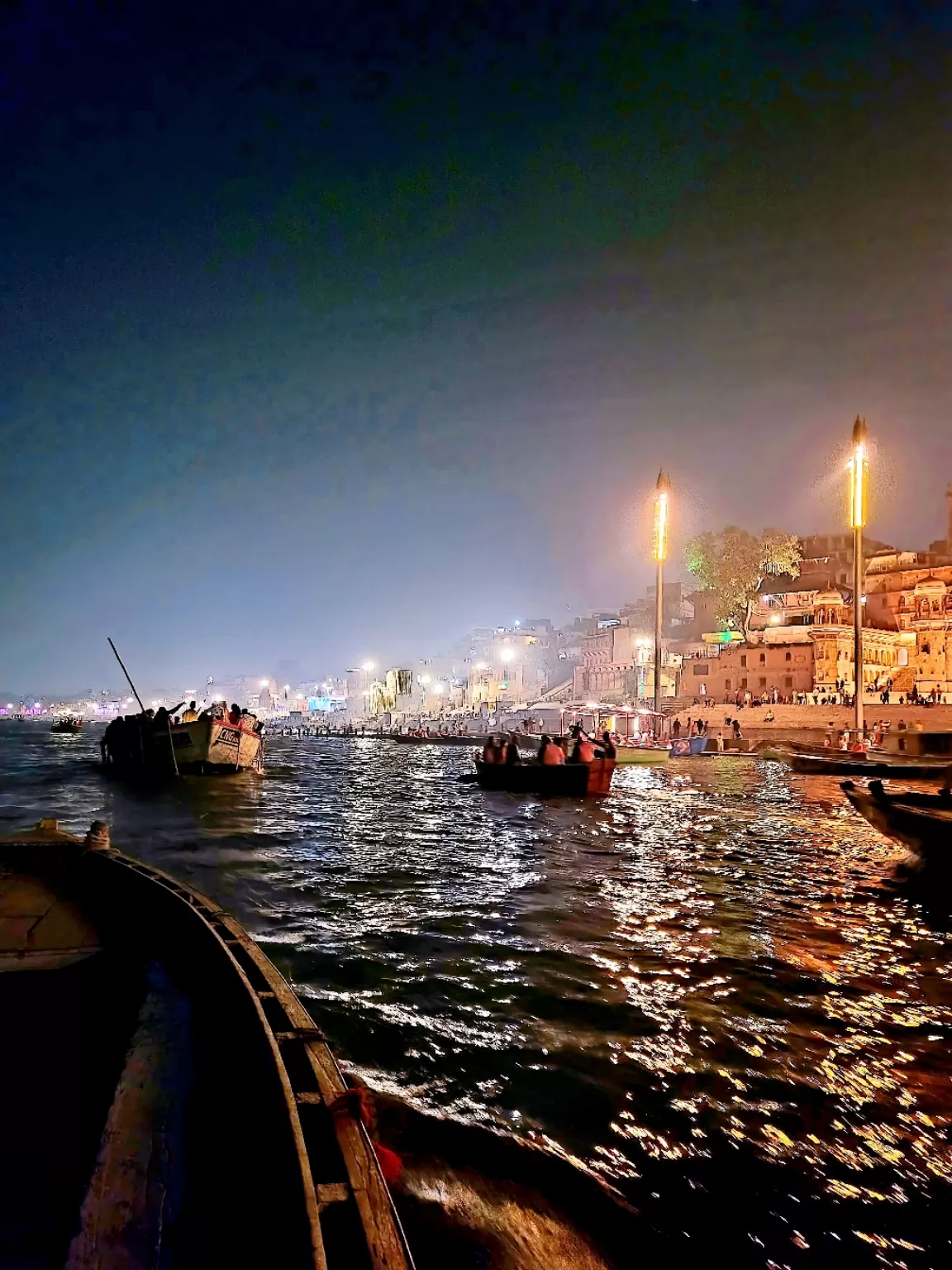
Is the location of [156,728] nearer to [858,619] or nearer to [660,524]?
[660,524]

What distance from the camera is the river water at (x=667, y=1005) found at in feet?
13.5

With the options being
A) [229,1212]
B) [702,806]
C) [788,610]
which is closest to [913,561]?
[788,610]

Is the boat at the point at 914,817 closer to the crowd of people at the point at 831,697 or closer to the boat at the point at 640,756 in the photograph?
the boat at the point at 640,756

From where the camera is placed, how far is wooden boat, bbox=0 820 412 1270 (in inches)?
109

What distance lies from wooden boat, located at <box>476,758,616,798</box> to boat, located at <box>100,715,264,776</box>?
1504cm

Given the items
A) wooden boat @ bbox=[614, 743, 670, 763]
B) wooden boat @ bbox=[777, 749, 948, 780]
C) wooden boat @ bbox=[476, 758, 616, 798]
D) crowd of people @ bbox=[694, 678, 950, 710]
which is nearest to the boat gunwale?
wooden boat @ bbox=[476, 758, 616, 798]

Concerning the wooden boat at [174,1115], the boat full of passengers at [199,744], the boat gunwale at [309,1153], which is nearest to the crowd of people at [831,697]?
the boat full of passengers at [199,744]

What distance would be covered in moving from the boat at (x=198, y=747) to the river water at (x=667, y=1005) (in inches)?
744

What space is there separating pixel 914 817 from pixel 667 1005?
7786mm

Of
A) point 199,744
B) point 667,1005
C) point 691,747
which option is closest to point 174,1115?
point 667,1005

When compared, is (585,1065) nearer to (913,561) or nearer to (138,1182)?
(138,1182)

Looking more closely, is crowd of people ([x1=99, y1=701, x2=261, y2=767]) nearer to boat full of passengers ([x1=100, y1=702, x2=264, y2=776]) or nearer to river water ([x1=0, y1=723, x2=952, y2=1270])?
boat full of passengers ([x1=100, y1=702, x2=264, y2=776])

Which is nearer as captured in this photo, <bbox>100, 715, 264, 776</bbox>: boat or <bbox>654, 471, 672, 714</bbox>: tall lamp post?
<bbox>100, 715, 264, 776</bbox>: boat

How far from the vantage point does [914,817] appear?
1193 centimetres
